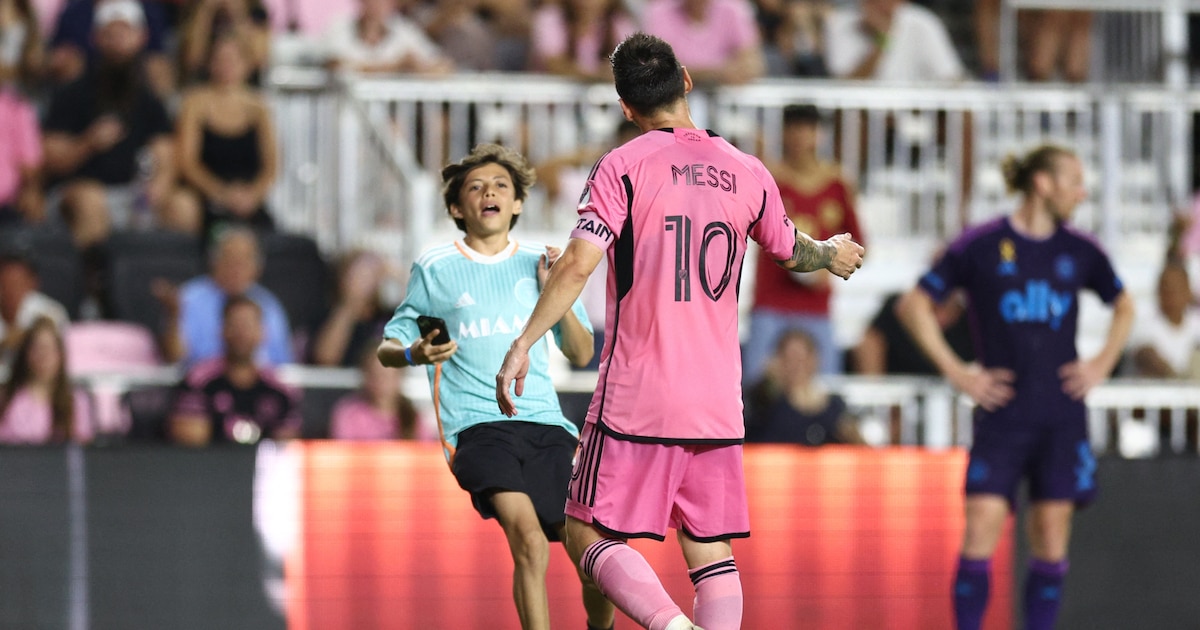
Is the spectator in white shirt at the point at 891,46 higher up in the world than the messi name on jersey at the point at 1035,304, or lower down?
higher up

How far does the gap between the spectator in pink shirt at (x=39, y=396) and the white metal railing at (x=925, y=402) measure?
0.18 meters

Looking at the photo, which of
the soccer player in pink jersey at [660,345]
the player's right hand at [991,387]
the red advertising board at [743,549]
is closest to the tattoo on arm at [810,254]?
the soccer player in pink jersey at [660,345]

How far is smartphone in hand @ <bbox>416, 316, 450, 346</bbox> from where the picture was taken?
573cm

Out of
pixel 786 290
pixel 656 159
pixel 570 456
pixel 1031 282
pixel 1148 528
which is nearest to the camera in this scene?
pixel 656 159

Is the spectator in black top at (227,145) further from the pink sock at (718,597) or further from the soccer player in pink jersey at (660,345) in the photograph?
the pink sock at (718,597)

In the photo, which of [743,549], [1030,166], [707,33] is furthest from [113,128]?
[1030,166]

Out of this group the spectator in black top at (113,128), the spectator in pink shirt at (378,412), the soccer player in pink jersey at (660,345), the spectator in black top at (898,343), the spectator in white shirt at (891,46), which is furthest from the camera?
the spectator in white shirt at (891,46)

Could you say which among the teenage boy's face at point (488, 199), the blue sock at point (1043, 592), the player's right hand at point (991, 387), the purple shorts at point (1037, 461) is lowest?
the blue sock at point (1043, 592)

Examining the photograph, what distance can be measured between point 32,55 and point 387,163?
260 centimetres

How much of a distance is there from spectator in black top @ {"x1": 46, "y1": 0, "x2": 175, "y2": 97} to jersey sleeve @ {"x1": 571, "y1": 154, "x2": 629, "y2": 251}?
23.1 ft

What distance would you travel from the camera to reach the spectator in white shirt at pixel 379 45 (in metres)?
11.5

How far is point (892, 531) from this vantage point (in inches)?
329

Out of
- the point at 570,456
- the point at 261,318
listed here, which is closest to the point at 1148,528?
the point at 570,456

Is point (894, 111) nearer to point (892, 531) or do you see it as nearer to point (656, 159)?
point (892, 531)
